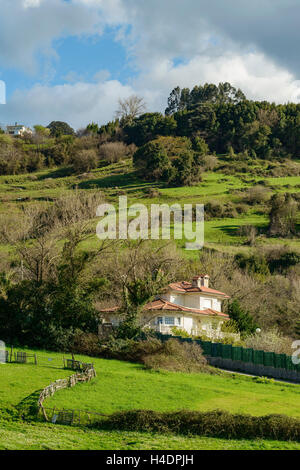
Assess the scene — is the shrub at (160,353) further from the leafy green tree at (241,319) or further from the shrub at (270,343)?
the leafy green tree at (241,319)

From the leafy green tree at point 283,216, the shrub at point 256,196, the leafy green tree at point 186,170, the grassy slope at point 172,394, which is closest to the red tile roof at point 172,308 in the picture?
the grassy slope at point 172,394

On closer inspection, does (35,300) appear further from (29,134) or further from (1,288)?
(29,134)

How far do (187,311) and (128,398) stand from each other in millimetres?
19596

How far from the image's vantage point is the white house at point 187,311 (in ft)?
142

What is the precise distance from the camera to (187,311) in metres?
44.4

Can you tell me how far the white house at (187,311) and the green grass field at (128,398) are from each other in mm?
8635

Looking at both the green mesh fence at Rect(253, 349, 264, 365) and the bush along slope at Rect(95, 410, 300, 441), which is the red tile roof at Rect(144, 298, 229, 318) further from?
the bush along slope at Rect(95, 410, 300, 441)

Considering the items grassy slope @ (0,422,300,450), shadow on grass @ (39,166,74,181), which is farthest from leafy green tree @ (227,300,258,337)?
shadow on grass @ (39,166,74,181)

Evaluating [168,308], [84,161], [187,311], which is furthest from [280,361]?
[84,161]

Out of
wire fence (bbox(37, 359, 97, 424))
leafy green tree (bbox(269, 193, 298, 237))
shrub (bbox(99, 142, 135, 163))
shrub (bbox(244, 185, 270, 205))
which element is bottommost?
wire fence (bbox(37, 359, 97, 424))

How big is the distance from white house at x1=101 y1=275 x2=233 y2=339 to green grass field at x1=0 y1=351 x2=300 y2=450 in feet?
28.3

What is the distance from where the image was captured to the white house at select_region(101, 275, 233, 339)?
142ft

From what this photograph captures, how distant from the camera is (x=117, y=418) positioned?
2141cm

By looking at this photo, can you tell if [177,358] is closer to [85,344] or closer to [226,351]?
[226,351]
